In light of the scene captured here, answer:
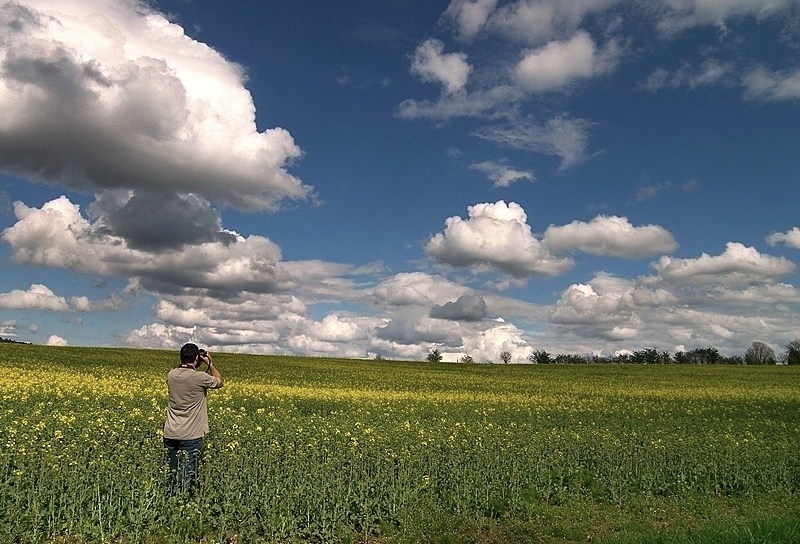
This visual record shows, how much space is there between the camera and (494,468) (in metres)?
13.4

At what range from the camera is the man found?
10398 mm

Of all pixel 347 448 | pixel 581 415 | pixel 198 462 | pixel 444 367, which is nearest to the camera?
pixel 198 462

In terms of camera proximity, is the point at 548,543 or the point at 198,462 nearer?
the point at 548,543

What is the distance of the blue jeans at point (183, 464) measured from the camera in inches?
405

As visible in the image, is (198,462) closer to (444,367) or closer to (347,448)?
(347,448)

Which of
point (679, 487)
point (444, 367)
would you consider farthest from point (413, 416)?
point (444, 367)

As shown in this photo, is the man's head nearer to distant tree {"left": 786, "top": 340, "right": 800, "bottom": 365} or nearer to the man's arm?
the man's arm

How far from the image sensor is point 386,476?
1166 cm

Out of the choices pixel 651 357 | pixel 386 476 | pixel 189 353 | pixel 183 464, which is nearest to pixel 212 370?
pixel 189 353

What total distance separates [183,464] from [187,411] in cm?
88

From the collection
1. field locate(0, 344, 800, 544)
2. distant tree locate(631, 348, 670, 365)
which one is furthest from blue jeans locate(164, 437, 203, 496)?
distant tree locate(631, 348, 670, 365)

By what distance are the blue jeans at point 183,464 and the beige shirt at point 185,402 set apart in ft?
0.54

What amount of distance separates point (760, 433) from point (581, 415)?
635cm

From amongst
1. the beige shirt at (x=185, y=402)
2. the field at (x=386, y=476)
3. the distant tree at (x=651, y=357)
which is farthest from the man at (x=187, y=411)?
the distant tree at (x=651, y=357)
